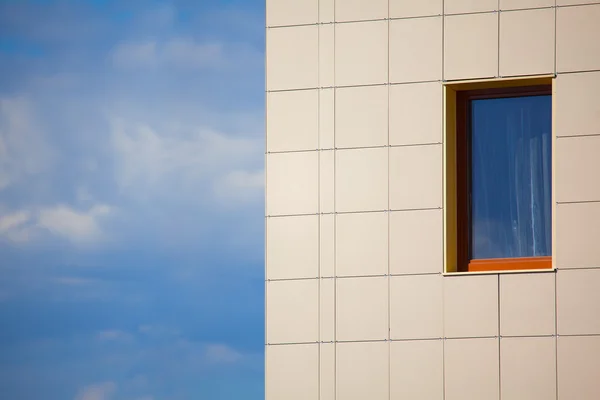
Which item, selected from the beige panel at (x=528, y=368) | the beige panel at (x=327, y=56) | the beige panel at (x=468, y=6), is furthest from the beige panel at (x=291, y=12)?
the beige panel at (x=528, y=368)

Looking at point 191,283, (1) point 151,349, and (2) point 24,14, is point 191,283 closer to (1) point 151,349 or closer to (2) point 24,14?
(1) point 151,349

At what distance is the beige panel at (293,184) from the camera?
735cm

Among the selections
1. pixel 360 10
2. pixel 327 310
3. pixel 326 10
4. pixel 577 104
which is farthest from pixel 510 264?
pixel 326 10

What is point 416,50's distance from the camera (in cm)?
725

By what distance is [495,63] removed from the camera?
7125 millimetres

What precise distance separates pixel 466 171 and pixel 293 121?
1.19 metres

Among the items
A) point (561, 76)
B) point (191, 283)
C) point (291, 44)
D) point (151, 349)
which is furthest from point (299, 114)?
point (191, 283)

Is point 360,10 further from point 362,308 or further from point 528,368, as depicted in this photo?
point 528,368

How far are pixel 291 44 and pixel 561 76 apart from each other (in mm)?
1794

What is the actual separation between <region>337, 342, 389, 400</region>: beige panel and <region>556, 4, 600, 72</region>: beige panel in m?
2.14

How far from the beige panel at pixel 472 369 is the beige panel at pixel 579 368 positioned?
40 centimetres

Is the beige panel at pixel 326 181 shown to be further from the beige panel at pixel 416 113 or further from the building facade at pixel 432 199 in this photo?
the beige panel at pixel 416 113

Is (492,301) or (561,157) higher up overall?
(561,157)

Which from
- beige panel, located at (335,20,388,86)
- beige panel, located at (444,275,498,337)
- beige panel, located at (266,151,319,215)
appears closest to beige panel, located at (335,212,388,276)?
beige panel, located at (266,151,319,215)
